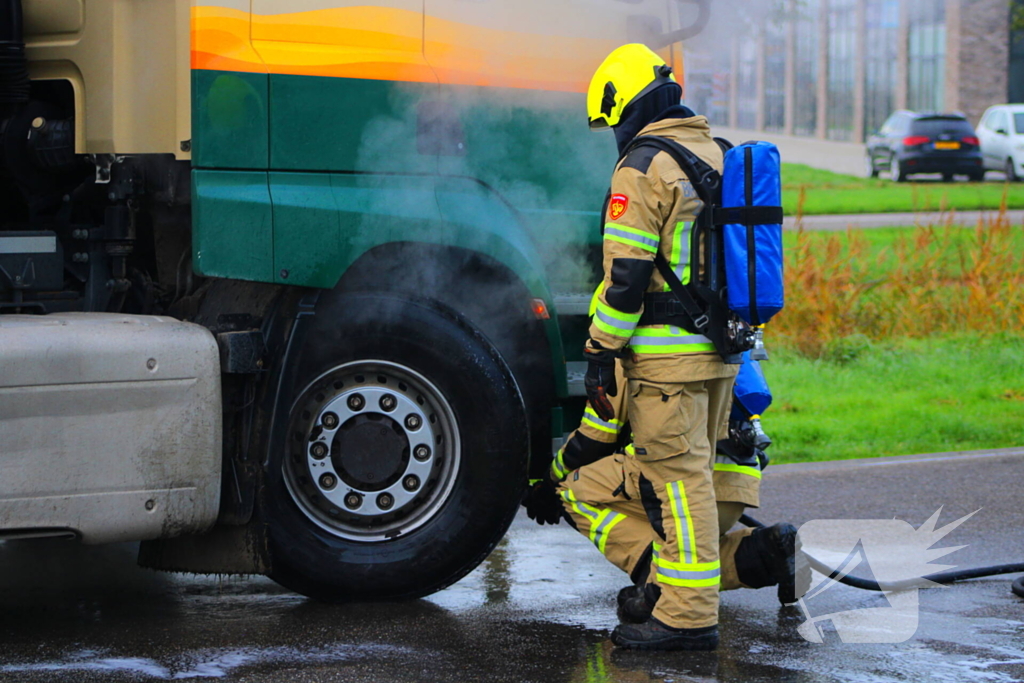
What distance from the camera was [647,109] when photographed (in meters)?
3.95

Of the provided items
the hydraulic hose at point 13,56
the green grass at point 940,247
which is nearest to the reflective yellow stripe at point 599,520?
the hydraulic hose at point 13,56

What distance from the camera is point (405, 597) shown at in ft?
13.9

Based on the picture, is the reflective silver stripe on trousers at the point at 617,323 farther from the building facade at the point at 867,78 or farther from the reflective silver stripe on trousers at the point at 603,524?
the building facade at the point at 867,78

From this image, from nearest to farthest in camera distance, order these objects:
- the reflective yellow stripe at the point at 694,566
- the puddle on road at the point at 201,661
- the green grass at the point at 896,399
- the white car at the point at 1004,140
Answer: the puddle on road at the point at 201,661 → the reflective yellow stripe at the point at 694,566 → the green grass at the point at 896,399 → the white car at the point at 1004,140

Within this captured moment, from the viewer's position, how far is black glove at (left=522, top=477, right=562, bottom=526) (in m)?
4.41

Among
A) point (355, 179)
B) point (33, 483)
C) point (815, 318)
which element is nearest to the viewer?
point (33, 483)

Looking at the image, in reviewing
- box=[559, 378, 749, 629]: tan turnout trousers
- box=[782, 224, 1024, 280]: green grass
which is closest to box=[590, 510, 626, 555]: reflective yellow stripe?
box=[559, 378, 749, 629]: tan turnout trousers

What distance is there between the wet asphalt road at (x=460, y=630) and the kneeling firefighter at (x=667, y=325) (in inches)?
9.4

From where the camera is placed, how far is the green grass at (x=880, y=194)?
16.3 m

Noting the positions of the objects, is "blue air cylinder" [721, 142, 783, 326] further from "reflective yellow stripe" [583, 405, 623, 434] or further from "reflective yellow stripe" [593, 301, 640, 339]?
"reflective yellow stripe" [583, 405, 623, 434]

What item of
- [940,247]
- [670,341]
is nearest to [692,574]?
[670,341]

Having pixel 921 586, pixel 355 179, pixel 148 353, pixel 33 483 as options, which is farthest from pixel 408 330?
pixel 921 586

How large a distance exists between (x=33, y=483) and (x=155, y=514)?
354mm

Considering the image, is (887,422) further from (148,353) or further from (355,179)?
(148,353)
